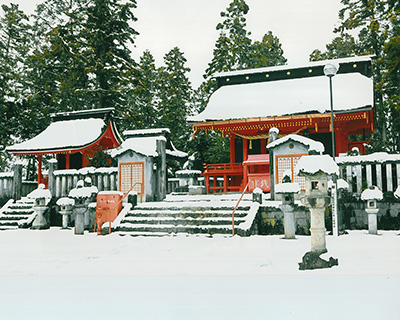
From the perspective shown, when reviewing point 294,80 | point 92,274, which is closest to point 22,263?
point 92,274

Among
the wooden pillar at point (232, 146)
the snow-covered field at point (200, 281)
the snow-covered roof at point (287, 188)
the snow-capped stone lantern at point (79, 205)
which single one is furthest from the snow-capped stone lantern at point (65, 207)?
the wooden pillar at point (232, 146)

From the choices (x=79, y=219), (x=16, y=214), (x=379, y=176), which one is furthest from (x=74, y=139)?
(x=379, y=176)

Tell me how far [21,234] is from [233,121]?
34.8ft

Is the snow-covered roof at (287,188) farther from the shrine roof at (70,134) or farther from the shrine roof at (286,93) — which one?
the shrine roof at (70,134)

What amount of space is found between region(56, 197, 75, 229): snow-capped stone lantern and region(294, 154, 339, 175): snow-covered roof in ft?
32.9

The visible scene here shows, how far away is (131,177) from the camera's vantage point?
15.7 meters

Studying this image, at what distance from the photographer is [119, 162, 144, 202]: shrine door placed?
15.6m

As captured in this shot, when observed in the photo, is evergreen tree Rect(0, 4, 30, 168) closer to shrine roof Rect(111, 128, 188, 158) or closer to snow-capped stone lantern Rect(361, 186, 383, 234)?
shrine roof Rect(111, 128, 188, 158)

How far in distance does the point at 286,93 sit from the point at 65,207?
12.4 meters

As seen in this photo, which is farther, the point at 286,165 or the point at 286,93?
the point at 286,93

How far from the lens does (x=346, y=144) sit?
21.9 metres

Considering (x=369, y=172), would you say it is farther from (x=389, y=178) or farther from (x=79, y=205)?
(x=79, y=205)

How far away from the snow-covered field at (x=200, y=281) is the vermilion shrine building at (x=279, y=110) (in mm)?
8394

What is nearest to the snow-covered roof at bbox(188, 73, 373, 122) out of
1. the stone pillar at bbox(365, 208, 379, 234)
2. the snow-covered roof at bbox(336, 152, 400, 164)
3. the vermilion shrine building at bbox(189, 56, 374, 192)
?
the vermilion shrine building at bbox(189, 56, 374, 192)
